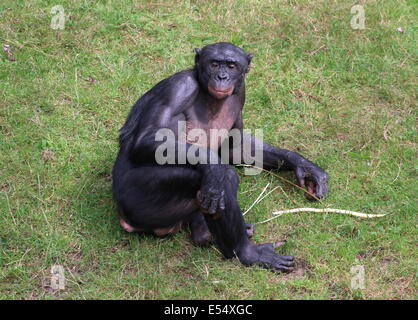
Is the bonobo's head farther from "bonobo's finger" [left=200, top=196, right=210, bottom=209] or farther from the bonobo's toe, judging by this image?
the bonobo's toe

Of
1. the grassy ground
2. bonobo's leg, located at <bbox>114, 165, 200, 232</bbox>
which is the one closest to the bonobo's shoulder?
bonobo's leg, located at <bbox>114, 165, 200, 232</bbox>

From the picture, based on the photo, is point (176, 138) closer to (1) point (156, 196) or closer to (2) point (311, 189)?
(1) point (156, 196)

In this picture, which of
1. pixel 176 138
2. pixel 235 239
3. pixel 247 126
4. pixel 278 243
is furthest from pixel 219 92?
pixel 247 126

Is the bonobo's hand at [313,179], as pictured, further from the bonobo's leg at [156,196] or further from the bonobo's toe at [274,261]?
the bonobo's leg at [156,196]

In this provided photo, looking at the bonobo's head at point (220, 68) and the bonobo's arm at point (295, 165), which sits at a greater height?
the bonobo's head at point (220, 68)

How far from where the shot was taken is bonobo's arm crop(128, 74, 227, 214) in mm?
4305

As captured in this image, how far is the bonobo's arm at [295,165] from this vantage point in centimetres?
556

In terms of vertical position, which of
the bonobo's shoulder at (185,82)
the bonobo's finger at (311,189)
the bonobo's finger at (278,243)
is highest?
the bonobo's shoulder at (185,82)

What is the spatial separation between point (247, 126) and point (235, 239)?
2045mm

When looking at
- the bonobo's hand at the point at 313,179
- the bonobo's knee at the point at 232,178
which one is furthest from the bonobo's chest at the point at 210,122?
the bonobo's hand at the point at 313,179

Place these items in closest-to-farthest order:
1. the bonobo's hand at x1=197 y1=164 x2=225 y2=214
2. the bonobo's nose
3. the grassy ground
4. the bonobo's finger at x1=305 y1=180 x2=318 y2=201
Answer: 1. the bonobo's hand at x1=197 y1=164 x2=225 y2=214
2. the grassy ground
3. the bonobo's nose
4. the bonobo's finger at x1=305 y1=180 x2=318 y2=201

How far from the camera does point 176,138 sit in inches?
186

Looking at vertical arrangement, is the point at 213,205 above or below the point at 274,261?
above

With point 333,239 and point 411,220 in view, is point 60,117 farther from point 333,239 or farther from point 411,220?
point 411,220
